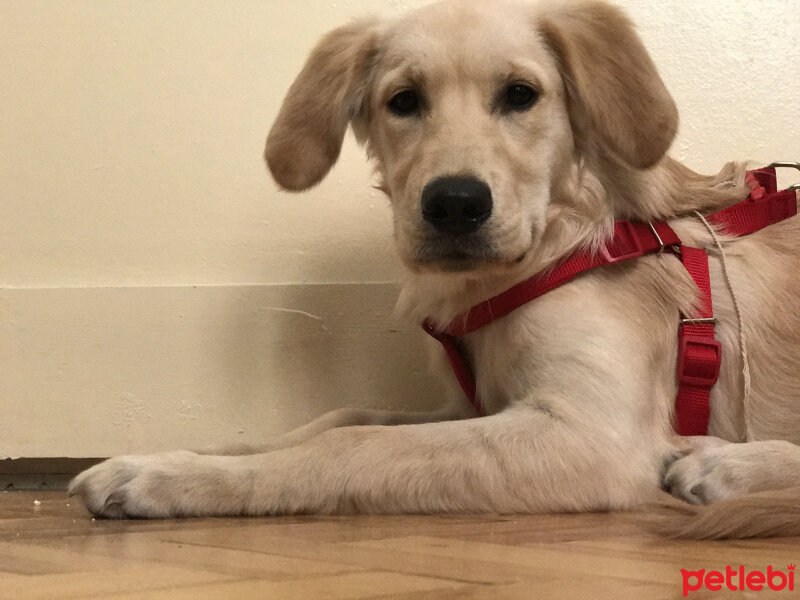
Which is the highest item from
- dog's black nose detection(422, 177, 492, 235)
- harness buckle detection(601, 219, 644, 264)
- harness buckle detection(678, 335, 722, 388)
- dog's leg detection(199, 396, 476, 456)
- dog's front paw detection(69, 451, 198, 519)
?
dog's black nose detection(422, 177, 492, 235)

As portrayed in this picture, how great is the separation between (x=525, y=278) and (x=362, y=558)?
922 mm

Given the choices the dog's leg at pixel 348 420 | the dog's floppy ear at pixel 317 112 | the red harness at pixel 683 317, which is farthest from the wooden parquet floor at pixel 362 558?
→ the dog's floppy ear at pixel 317 112

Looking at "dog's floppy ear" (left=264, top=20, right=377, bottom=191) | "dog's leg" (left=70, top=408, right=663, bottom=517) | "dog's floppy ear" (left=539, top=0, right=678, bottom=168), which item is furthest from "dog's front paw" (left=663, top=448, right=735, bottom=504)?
"dog's floppy ear" (left=264, top=20, right=377, bottom=191)

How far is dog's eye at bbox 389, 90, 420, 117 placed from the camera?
197 centimetres

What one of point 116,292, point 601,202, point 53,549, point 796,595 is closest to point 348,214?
point 116,292

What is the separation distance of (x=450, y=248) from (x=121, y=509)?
0.83 metres

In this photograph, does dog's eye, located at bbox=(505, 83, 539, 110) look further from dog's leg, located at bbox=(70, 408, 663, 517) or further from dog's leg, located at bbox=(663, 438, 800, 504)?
dog's leg, located at bbox=(663, 438, 800, 504)

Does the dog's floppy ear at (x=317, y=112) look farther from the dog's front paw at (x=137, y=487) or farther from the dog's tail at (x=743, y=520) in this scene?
the dog's tail at (x=743, y=520)

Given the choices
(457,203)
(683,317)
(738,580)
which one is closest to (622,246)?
(683,317)

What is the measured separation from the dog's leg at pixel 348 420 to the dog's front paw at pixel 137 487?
1.50ft

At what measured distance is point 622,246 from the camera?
1.94 meters

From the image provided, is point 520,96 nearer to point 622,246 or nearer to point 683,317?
point 622,246

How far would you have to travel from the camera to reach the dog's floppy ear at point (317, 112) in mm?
2086

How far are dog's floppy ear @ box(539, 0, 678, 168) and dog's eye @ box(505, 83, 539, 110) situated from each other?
11 cm
